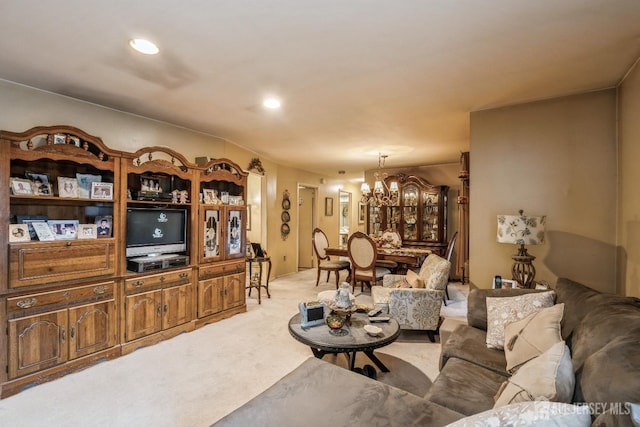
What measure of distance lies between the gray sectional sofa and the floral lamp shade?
84 centimetres

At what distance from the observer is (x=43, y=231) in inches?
100.0

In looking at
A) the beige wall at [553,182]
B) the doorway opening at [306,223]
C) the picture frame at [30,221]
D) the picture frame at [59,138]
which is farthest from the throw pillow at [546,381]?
the doorway opening at [306,223]

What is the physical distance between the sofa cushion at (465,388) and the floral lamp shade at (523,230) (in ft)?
4.47

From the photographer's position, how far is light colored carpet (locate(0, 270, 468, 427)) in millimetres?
2084

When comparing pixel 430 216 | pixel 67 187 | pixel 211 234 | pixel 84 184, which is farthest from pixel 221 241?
pixel 430 216

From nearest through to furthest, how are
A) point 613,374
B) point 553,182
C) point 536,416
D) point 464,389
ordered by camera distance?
point 536,416, point 613,374, point 464,389, point 553,182

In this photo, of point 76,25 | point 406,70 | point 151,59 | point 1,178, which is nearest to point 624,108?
point 406,70

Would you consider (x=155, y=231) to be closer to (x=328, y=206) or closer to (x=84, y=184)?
(x=84, y=184)

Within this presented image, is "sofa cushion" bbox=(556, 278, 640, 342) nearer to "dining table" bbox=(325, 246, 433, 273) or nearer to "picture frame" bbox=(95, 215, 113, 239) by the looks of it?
"dining table" bbox=(325, 246, 433, 273)

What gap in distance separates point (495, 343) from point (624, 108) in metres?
2.28

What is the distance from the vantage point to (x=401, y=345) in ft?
10.7

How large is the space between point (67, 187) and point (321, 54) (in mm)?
2458

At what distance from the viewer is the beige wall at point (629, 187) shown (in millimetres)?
2359

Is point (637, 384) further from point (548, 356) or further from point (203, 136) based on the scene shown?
point (203, 136)
